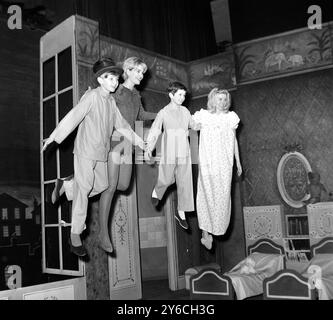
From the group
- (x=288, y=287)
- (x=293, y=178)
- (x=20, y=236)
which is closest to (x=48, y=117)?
(x=20, y=236)

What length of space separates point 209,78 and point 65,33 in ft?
6.18

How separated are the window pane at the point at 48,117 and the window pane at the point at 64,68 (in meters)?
0.15

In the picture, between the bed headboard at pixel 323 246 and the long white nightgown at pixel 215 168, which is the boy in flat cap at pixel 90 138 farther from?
the bed headboard at pixel 323 246

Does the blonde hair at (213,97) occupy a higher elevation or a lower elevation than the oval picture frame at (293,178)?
higher

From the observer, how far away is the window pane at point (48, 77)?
3412 mm

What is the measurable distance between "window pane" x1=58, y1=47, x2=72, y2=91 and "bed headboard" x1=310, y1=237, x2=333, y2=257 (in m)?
3.09

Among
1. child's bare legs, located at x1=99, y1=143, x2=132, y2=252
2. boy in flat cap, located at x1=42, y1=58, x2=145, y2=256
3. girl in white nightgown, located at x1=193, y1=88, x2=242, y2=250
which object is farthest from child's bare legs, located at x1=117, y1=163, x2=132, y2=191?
girl in white nightgown, located at x1=193, y1=88, x2=242, y2=250

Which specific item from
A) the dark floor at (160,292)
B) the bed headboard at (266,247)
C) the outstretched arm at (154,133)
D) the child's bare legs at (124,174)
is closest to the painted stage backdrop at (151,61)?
the outstretched arm at (154,133)

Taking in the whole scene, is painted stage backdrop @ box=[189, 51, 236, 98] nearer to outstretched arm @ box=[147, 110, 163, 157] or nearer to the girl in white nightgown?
the girl in white nightgown

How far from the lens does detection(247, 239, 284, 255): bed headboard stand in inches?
201

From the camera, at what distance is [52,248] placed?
3502mm

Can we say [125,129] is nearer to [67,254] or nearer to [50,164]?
[50,164]

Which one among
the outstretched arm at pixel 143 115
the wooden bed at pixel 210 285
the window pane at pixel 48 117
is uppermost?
the window pane at pixel 48 117
